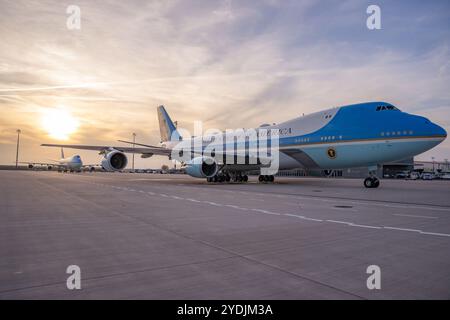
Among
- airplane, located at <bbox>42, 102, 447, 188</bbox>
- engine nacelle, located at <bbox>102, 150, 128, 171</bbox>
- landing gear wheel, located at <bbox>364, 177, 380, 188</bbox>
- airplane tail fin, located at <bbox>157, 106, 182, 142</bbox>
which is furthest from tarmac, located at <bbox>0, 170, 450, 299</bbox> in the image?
airplane tail fin, located at <bbox>157, 106, 182, 142</bbox>

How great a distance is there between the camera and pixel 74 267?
3.77m

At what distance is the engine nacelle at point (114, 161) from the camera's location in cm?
2406

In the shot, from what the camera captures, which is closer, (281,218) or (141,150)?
(281,218)

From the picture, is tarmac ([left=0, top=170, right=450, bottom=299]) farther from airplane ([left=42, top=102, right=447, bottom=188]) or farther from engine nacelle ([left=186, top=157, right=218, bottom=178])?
engine nacelle ([left=186, top=157, right=218, bottom=178])

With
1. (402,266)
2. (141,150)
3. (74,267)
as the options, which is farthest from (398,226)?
(141,150)

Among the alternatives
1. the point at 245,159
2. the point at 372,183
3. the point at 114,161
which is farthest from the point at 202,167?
the point at 372,183

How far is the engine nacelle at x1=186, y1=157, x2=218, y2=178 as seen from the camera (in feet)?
74.3

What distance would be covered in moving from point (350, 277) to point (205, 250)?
6.93 feet

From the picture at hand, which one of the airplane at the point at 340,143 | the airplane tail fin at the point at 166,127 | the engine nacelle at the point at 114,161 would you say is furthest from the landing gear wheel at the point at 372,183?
the airplane tail fin at the point at 166,127

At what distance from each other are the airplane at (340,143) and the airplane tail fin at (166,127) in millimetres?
8665

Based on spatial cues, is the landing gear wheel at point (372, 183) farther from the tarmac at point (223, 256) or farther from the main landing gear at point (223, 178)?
the tarmac at point (223, 256)

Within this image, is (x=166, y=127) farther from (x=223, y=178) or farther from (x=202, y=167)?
(x=202, y=167)

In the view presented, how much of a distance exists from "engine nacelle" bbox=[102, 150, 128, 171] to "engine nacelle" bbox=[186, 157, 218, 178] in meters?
5.91
